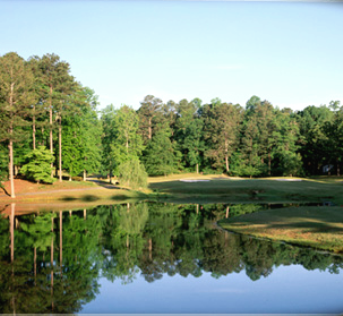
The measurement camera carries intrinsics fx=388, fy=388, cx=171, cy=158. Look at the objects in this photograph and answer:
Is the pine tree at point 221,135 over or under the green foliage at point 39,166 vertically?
over

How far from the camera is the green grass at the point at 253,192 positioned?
1662 inches

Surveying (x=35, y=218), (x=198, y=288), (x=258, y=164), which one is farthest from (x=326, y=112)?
(x=198, y=288)

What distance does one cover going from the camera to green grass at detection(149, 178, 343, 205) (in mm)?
42219

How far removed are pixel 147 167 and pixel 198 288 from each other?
66616 mm

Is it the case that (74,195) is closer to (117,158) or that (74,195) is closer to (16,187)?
(16,187)

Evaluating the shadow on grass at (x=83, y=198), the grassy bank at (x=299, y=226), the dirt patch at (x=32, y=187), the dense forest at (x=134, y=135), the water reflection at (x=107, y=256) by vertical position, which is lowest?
the shadow on grass at (x=83, y=198)

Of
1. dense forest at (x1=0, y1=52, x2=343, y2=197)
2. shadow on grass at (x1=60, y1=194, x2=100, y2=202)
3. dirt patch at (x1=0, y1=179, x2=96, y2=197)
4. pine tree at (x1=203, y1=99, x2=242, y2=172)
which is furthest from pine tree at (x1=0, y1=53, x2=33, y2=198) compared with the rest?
pine tree at (x1=203, y1=99, x2=242, y2=172)

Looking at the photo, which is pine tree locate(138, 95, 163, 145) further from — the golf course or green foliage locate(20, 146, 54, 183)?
green foliage locate(20, 146, 54, 183)

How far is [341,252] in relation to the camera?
56.0ft

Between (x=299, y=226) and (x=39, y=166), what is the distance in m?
32.1

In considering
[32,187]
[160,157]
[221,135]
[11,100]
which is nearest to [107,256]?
[11,100]

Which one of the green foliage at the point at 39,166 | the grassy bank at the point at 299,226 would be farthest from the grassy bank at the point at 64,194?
the grassy bank at the point at 299,226

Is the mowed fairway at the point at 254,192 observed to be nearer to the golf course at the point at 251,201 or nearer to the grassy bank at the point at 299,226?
the golf course at the point at 251,201

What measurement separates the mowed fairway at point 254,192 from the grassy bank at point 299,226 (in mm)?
13531
